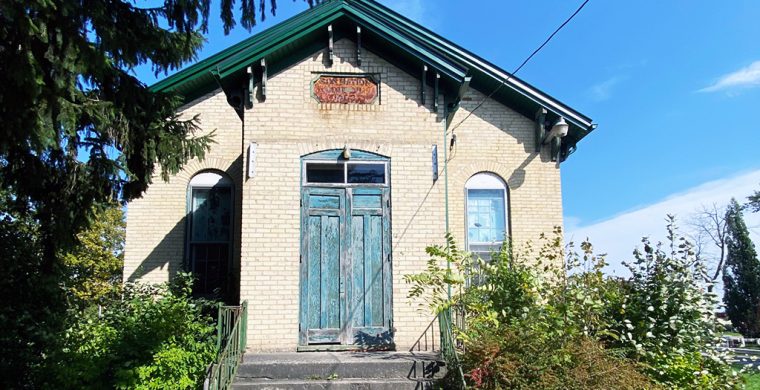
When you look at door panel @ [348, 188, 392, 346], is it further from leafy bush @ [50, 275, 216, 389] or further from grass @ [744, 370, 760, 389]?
grass @ [744, 370, 760, 389]

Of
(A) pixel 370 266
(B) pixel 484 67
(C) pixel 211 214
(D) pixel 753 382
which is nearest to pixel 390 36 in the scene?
(A) pixel 370 266

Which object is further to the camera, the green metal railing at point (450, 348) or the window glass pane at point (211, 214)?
the window glass pane at point (211, 214)

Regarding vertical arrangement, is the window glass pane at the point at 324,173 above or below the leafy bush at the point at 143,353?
above

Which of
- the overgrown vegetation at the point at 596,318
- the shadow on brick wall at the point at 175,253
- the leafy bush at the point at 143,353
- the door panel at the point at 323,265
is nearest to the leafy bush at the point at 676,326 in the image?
the overgrown vegetation at the point at 596,318

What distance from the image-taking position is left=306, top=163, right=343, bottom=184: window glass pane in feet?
31.0

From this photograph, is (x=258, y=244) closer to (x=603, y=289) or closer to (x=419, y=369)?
(x=419, y=369)

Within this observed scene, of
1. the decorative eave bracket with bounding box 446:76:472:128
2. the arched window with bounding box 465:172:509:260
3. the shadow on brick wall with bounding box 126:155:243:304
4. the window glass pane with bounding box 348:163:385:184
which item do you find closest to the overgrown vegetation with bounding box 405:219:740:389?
the window glass pane with bounding box 348:163:385:184

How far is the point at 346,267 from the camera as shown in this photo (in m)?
9.10

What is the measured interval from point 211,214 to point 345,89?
14.9ft

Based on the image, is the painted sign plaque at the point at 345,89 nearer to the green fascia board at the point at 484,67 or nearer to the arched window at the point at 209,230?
the green fascia board at the point at 484,67

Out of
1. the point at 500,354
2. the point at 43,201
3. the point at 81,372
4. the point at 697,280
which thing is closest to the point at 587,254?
the point at 697,280

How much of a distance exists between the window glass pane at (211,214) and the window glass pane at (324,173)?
12.4ft

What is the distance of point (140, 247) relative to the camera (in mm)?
12297

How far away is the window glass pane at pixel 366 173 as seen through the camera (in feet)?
31.0
